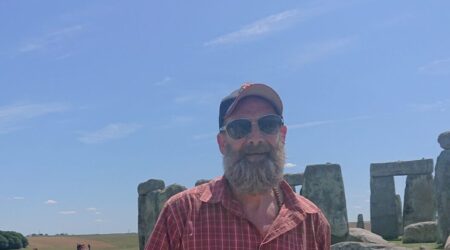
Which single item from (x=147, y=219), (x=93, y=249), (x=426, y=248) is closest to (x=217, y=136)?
(x=426, y=248)

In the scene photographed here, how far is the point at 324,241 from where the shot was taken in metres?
4.00

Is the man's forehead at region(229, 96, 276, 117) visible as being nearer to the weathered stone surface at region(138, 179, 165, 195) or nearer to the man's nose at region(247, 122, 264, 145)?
the man's nose at region(247, 122, 264, 145)

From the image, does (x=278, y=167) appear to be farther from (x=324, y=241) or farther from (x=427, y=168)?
(x=427, y=168)

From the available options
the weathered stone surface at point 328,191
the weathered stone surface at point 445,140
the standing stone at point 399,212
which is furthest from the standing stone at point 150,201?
the standing stone at point 399,212

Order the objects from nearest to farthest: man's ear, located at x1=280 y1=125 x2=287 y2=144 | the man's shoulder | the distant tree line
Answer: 1. the man's shoulder
2. man's ear, located at x1=280 y1=125 x2=287 y2=144
3. the distant tree line

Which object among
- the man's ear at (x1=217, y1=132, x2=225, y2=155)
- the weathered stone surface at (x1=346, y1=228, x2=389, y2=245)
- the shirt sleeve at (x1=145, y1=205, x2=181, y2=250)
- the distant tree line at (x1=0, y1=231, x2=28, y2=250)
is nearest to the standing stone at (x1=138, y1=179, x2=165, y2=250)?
the weathered stone surface at (x1=346, y1=228, x2=389, y2=245)

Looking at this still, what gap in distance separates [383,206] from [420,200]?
136 cm

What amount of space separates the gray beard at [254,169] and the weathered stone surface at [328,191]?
13.4 meters

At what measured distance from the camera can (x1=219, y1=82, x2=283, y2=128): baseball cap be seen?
379cm

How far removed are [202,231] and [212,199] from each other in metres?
0.18

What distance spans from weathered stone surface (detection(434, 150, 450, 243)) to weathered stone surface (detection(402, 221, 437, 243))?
137 cm

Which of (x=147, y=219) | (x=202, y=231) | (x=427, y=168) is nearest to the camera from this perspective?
(x=202, y=231)

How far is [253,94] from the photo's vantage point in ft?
12.5

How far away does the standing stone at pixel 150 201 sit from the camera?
61.8 ft
